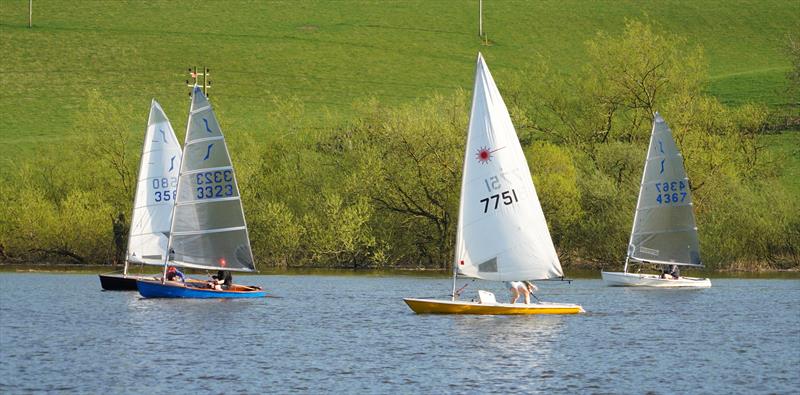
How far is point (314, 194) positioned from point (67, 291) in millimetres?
29553

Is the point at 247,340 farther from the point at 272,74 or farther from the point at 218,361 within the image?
the point at 272,74

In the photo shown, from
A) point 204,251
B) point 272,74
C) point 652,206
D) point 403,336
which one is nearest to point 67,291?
point 204,251

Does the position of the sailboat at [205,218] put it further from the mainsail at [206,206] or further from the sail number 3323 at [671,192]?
the sail number 3323 at [671,192]

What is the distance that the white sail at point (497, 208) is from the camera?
51.5m

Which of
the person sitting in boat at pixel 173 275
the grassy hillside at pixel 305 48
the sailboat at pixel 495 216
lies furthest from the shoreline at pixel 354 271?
the sailboat at pixel 495 216

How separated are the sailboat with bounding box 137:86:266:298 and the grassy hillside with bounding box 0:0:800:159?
5805 centimetres

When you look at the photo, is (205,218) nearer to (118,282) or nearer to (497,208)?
(118,282)

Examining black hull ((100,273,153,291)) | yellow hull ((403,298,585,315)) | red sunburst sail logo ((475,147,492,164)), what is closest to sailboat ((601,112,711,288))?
yellow hull ((403,298,585,315))

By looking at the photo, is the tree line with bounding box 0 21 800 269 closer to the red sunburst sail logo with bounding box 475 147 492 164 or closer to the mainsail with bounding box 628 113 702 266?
the mainsail with bounding box 628 113 702 266

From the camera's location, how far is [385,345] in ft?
155

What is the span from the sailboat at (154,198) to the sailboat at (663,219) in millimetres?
24355

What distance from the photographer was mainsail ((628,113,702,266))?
75938 millimetres

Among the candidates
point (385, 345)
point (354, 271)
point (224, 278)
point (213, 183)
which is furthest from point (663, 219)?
point (385, 345)

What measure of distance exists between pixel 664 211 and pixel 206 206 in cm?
2708
